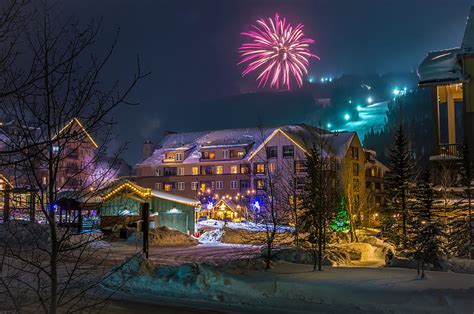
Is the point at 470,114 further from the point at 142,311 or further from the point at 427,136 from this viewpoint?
the point at 427,136

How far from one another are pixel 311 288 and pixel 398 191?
20611mm

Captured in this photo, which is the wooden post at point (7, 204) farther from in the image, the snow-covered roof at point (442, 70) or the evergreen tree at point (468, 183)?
the snow-covered roof at point (442, 70)

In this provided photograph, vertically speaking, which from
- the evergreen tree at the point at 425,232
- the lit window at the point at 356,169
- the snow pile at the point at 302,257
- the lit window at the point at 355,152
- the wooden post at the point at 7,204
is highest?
the lit window at the point at 355,152

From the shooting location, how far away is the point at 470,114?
79.7 feet

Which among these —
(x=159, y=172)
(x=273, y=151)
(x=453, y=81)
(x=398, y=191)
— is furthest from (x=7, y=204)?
(x=159, y=172)

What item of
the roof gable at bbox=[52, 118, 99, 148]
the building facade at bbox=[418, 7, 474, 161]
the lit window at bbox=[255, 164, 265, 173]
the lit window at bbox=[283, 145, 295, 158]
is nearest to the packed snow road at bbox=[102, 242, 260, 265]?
the building facade at bbox=[418, 7, 474, 161]

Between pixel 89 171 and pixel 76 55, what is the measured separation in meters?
2.38

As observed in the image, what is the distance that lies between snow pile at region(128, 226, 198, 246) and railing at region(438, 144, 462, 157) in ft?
74.8

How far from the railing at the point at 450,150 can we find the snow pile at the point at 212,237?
2328 cm

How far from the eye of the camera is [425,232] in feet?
68.0

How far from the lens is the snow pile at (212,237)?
44.2m

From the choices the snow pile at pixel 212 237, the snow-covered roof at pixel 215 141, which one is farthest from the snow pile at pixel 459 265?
the snow-covered roof at pixel 215 141

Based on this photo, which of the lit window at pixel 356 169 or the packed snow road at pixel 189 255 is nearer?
the packed snow road at pixel 189 255

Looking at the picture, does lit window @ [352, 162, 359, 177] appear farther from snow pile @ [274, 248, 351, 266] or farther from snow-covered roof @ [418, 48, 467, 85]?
snow pile @ [274, 248, 351, 266]
